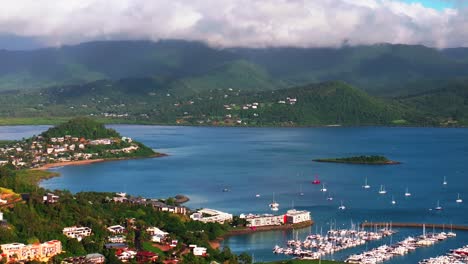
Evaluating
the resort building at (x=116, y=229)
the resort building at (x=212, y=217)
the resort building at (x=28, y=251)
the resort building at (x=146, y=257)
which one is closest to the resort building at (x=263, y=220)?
the resort building at (x=212, y=217)

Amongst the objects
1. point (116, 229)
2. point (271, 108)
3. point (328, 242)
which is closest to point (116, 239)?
point (116, 229)

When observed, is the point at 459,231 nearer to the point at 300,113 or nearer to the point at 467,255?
the point at 467,255

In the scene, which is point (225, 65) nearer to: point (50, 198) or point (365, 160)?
point (365, 160)

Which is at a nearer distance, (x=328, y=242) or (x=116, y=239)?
(x=116, y=239)

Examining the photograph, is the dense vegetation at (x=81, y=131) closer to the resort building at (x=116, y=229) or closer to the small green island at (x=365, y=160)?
the small green island at (x=365, y=160)

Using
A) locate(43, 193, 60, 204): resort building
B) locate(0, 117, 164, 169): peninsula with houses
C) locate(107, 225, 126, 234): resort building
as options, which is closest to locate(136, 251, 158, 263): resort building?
locate(107, 225, 126, 234): resort building

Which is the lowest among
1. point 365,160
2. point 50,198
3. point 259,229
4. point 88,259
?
point 259,229

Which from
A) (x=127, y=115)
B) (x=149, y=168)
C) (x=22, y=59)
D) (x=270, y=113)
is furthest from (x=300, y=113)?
(x=22, y=59)
